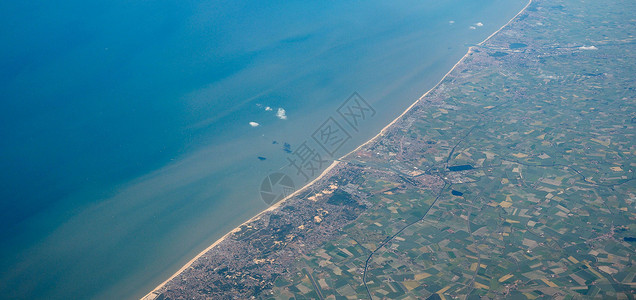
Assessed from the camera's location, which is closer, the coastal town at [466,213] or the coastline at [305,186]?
the coastal town at [466,213]

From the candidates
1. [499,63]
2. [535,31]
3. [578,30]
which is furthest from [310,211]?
[578,30]

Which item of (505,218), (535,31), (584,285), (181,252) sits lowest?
(584,285)

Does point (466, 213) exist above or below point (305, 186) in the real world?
below

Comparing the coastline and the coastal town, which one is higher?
the coastline

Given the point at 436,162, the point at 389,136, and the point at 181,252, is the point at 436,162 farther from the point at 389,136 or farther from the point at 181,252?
the point at 181,252

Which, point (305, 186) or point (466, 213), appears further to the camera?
point (305, 186)

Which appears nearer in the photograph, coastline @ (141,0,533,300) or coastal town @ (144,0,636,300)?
coastal town @ (144,0,636,300)

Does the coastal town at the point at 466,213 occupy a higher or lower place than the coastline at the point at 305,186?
lower

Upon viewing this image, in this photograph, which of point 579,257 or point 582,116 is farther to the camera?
point 582,116
